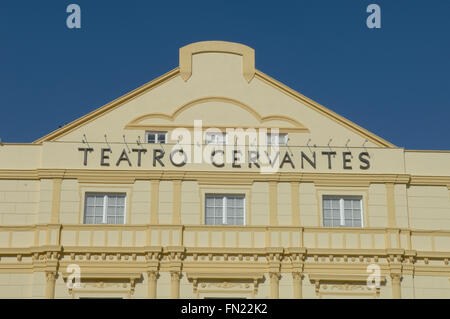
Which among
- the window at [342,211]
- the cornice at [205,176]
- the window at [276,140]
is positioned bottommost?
the window at [342,211]

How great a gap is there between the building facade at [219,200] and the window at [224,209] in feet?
0.16

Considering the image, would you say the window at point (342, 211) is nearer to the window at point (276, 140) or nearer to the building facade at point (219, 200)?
the building facade at point (219, 200)

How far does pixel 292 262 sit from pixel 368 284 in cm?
307

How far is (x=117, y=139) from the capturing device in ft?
125

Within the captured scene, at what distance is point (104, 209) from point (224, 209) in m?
4.79

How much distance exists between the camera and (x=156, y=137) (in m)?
38.3

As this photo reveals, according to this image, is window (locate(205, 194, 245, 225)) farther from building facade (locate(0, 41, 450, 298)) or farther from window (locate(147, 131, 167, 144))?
window (locate(147, 131, 167, 144))

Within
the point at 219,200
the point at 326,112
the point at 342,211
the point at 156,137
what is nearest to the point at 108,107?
the point at 156,137

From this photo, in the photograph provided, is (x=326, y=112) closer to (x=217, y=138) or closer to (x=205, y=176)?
(x=217, y=138)

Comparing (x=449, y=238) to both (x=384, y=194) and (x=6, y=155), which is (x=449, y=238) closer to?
(x=384, y=194)

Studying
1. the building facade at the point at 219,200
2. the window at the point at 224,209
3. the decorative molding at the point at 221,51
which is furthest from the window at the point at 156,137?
the window at the point at 224,209

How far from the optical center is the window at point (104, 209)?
36469 millimetres
